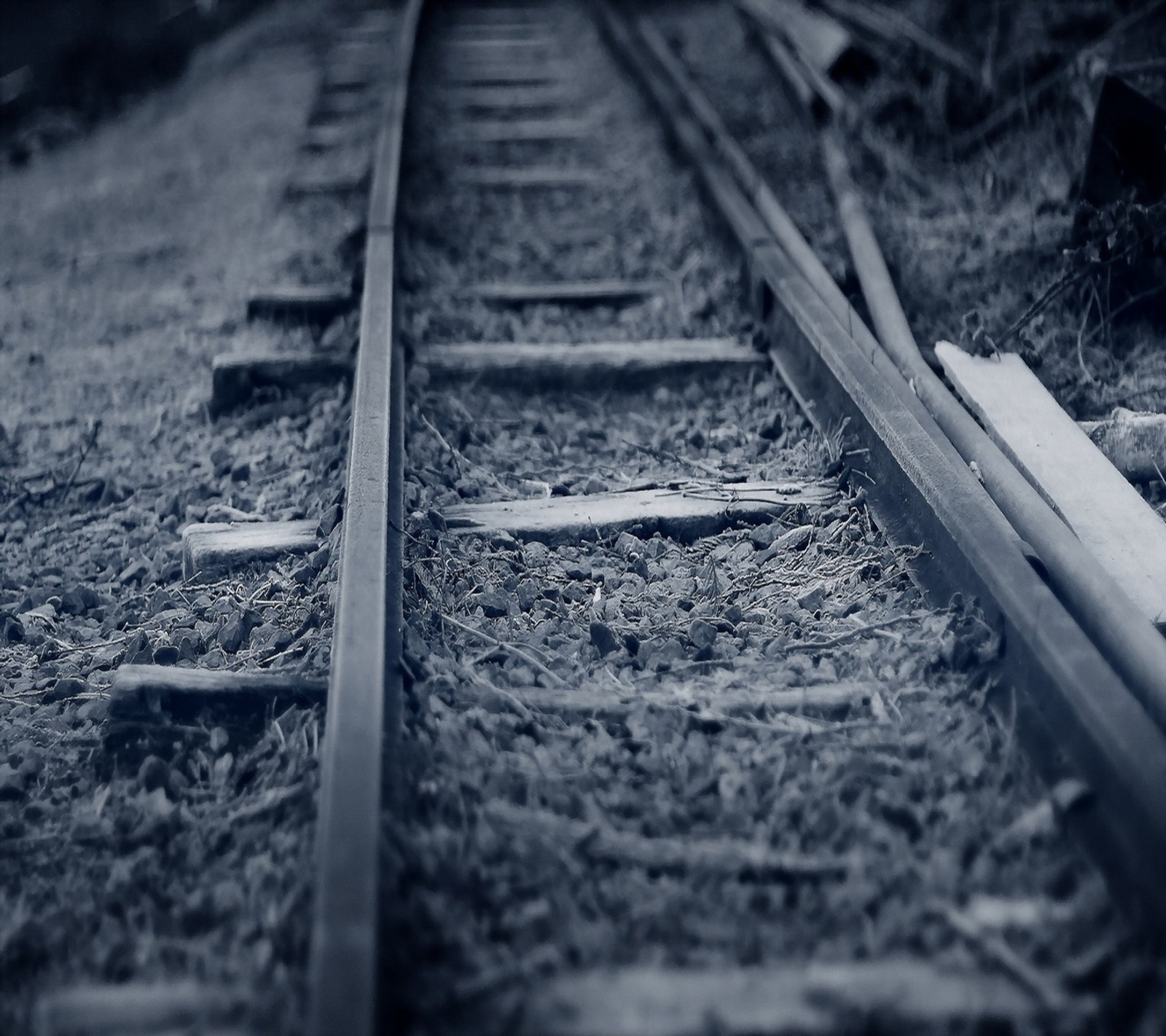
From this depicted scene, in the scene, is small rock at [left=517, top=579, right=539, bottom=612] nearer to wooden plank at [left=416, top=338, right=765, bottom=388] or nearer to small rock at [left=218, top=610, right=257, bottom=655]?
small rock at [left=218, top=610, right=257, bottom=655]

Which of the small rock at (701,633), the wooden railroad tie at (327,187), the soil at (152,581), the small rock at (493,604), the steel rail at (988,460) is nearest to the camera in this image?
the soil at (152,581)

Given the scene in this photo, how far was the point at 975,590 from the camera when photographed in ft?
7.74

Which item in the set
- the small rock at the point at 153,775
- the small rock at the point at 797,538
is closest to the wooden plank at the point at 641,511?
the small rock at the point at 797,538

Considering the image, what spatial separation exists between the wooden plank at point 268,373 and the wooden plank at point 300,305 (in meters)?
0.46

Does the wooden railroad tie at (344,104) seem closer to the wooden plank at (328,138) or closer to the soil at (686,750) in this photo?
the wooden plank at (328,138)

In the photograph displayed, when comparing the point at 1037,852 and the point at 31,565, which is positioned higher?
the point at 31,565

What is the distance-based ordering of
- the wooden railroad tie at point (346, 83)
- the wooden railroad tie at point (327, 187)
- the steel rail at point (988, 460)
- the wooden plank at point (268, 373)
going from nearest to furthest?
the steel rail at point (988, 460)
the wooden plank at point (268, 373)
the wooden railroad tie at point (327, 187)
the wooden railroad tie at point (346, 83)

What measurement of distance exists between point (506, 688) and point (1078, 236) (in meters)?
2.76

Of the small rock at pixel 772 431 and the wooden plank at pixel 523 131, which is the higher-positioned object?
the wooden plank at pixel 523 131

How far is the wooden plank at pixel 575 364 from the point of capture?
12.1 ft

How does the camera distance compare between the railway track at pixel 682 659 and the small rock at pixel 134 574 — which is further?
the small rock at pixel 134 574

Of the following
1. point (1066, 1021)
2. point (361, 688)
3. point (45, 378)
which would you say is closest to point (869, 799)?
point (1066, 1021)

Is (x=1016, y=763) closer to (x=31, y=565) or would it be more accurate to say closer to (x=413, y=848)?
(x=413, y=848)

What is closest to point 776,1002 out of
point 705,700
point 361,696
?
point 705,700
